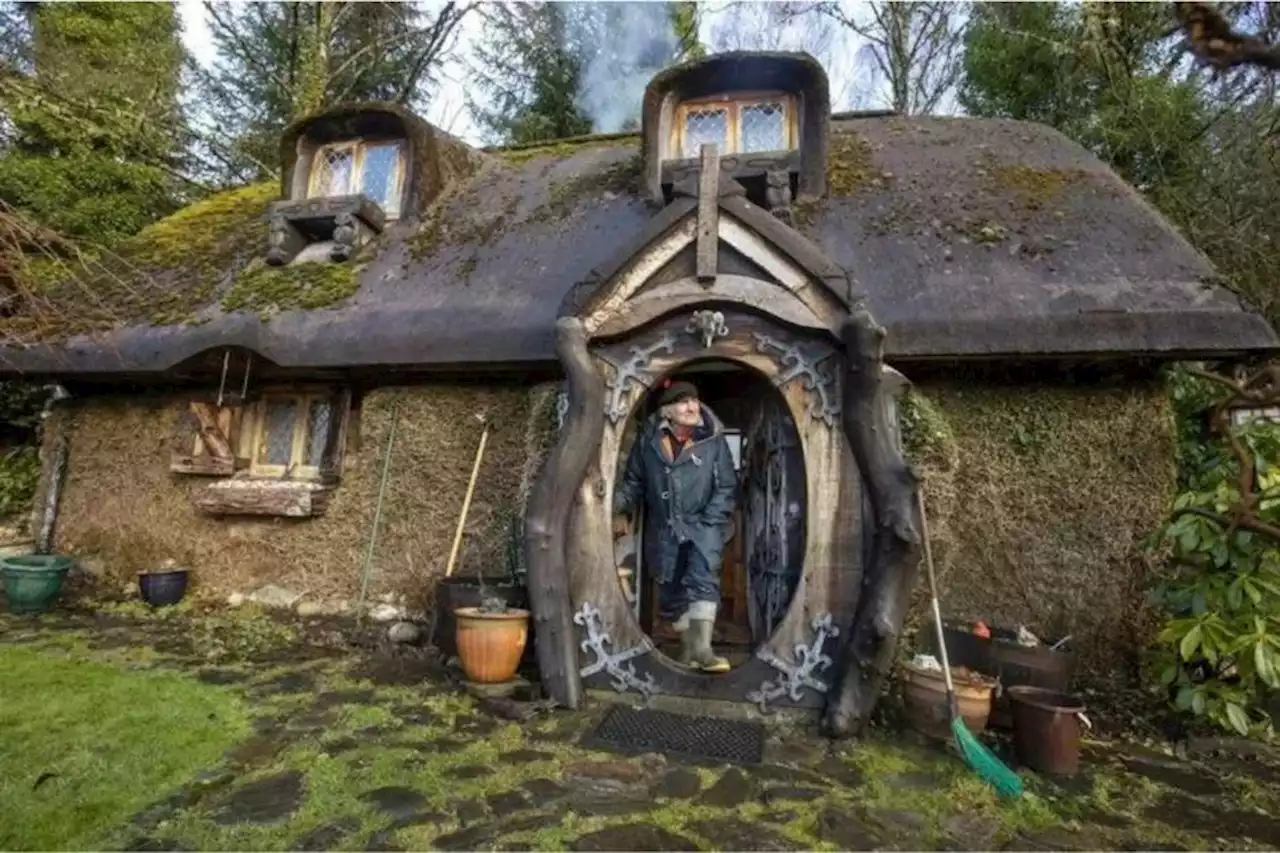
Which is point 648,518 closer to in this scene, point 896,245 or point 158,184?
point 896,245

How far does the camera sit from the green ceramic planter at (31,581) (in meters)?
6.06

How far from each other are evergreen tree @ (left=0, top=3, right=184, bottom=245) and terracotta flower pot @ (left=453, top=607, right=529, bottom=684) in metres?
11.1

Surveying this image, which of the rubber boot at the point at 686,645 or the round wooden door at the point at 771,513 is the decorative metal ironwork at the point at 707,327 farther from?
the rubber boot at the point at 686,645

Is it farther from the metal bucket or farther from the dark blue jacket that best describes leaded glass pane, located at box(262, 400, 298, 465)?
the metal bucket

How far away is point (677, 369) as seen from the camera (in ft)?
14.5

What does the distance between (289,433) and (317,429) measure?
0.34 m

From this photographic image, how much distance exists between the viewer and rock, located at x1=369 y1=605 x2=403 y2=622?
5.78 meters

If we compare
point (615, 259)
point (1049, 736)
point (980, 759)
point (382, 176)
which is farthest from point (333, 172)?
point (1049, 736)

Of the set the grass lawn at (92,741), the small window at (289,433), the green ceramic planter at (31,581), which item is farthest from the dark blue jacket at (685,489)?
the green ceramic planter at (31,581)

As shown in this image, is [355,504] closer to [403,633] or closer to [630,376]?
[403,633]

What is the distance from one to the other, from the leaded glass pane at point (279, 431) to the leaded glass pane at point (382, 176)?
8.62 feet

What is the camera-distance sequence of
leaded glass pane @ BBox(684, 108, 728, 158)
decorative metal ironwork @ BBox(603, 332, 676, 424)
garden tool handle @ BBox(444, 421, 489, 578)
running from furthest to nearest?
leaded glass pane @ BBox(684, 108, 728, 158) < garden tool handle @ BBox(444, 421, 489, 578) < decorative metal ironwork @ BBox(603, 332, 676, 424)

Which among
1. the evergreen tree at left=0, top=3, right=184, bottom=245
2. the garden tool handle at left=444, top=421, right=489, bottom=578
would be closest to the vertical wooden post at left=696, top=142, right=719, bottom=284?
the garden tool handle at left=444, top=421, right=489, bottom=578

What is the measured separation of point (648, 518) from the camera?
17.2 feet
